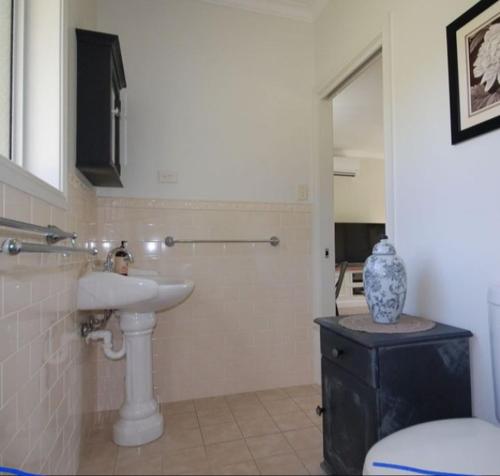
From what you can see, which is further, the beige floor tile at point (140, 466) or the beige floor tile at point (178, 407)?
the beige floor tile at point (178, 407)

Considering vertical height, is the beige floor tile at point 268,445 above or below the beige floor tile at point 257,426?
above

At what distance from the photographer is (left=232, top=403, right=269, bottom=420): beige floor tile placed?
4.36 ft

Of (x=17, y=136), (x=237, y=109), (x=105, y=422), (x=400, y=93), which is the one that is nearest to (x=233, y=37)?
(x=237, y=109)

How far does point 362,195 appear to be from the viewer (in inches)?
169

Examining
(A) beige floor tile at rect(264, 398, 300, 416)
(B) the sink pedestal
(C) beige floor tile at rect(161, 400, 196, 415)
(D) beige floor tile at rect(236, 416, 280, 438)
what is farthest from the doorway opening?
(B) the sink pedestal

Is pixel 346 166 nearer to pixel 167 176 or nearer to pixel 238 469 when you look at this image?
pixel 167 176

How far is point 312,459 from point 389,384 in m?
0.33

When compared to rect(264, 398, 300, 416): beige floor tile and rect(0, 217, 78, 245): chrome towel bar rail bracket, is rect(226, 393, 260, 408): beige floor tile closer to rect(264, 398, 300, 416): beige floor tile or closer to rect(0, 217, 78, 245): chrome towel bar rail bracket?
rect(264, 398, 300, 416): beige floor tile

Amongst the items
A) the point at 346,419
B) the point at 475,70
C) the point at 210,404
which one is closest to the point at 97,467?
the point at 346,419

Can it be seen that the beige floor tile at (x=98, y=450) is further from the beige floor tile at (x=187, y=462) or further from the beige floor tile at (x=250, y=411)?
the beige floor tile at (x=250, y=411)

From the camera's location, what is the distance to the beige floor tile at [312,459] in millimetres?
836

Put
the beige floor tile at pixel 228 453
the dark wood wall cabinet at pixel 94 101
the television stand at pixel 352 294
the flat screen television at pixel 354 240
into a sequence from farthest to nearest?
the flat screen television at pixel 354 240 → the television stand at pixel 352 294 → the dark wood wall cabinet at pixel 94 101 → the beige floor tile at pixel 228 453

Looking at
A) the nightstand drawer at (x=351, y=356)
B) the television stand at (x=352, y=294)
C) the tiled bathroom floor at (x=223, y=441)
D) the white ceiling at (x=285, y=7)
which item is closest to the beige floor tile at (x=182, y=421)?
the tiled bathroom floor at (x=223, y=441)

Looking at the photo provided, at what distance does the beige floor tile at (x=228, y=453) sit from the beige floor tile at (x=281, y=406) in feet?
1.64
